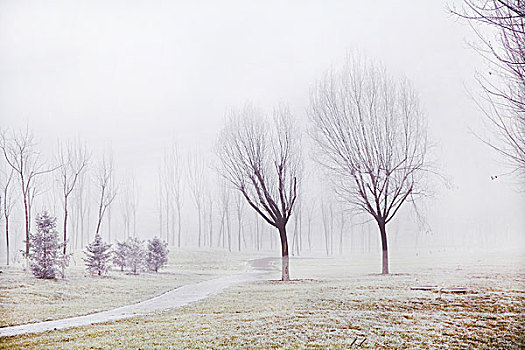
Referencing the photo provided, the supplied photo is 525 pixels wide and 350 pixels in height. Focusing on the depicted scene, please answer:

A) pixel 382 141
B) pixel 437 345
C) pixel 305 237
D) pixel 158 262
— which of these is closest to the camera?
pixel 437 345

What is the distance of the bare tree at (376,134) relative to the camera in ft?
51.9

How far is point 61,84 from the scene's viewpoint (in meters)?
18.0

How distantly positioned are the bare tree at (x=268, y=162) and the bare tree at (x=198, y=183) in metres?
26.3

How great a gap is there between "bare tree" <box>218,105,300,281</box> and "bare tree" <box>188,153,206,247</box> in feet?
86.3

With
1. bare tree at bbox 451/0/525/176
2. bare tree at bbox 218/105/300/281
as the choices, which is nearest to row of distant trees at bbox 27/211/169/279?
bare tree at bbox 218/105/300/281

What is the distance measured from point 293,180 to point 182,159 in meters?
29.7

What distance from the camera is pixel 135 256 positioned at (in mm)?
22375

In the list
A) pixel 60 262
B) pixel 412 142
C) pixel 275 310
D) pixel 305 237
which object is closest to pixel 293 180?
pixel 412 142

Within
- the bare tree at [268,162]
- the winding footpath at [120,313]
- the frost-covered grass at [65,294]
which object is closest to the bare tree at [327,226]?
the frost-covered grass at [65,294]

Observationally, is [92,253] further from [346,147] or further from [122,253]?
[346,147]

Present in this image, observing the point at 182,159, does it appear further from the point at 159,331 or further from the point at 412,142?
the point at 159,331

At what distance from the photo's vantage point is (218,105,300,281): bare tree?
1633 cm

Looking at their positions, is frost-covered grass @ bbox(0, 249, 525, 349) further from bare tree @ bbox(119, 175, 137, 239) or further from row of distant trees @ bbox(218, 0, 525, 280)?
bare tree @ bbox(119, 175, 137, 239)

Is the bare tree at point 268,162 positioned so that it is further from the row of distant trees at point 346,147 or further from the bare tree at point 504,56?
the bare tree at point 504,56
